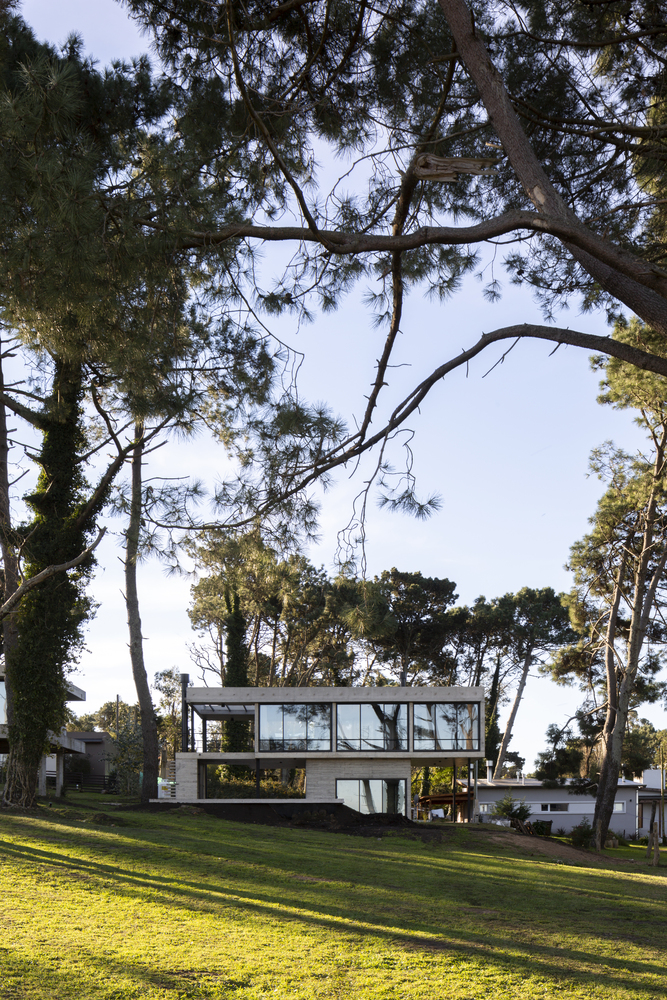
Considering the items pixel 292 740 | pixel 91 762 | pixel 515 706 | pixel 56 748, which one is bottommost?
pixel 91 762

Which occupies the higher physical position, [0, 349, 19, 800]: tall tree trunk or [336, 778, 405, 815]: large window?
[0, 349, 19, 800]: tall tree trunk

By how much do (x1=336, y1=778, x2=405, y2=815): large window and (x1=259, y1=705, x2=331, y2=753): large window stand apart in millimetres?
1391

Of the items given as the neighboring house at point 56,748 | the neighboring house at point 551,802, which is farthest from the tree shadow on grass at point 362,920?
the neighboring house at point 551,802

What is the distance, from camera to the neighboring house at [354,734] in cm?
2312

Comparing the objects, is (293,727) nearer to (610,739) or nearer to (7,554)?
(610,739)

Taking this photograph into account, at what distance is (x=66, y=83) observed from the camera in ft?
15.9

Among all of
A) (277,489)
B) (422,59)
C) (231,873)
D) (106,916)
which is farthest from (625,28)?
(231,873)

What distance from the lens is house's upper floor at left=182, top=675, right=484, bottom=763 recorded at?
23.3 m

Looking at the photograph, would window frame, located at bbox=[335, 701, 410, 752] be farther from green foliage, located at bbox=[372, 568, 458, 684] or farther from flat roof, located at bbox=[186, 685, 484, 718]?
green foliage, located at bbox=[372, 568, 458, 684]

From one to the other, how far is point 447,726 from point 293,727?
433 centimetres

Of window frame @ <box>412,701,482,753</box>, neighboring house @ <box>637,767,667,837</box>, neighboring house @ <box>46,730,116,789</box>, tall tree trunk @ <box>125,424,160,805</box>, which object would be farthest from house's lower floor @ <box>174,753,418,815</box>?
neighboring house @ <box>637,767,667,837</box>

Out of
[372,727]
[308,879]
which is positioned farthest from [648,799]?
[308,879]

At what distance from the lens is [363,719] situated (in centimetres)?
2359

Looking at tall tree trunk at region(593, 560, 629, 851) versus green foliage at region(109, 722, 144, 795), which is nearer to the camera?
tall tree trunk at region(593, 560, 629, 851)
